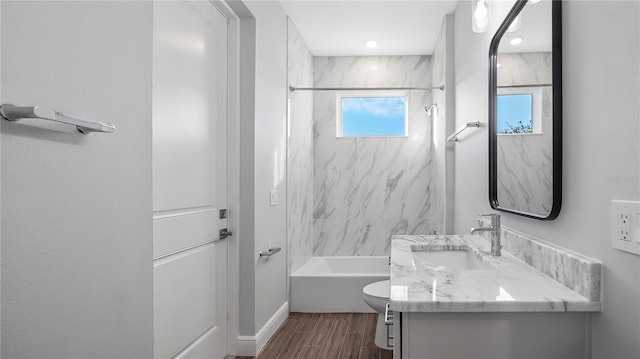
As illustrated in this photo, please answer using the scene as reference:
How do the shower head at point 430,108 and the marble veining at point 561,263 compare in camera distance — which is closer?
the marble veining at point 561,263

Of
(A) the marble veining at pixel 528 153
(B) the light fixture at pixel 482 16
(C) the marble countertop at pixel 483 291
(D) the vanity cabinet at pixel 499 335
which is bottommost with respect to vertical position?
(D) the vanity cabinet at pixel 499 335

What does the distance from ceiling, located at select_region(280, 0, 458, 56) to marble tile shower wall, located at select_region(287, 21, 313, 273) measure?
0.56 ft

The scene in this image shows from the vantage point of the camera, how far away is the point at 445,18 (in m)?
3.59

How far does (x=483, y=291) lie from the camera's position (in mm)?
1304

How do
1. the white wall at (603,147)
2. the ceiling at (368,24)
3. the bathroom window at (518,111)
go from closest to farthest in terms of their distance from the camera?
1. the white wall at (603,147)
2. the bathroom window at (518,111)
3. the ceiling at (368,24)

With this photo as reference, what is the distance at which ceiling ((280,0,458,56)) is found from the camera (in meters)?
3.41

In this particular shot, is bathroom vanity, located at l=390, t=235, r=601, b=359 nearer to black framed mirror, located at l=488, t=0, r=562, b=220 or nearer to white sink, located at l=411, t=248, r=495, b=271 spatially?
black framed mirror, located at l=488, t=0, r=562, b=220

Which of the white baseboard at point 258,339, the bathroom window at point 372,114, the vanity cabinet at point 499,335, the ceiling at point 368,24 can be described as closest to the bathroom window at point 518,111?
the vanity cabinet at point 499,335

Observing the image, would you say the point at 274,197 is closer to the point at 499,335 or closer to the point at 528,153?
the point at 528,153

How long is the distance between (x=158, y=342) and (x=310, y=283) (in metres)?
1.98

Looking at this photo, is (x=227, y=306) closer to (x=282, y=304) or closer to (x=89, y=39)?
(x=282, y=304)

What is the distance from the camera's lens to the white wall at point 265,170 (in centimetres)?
275

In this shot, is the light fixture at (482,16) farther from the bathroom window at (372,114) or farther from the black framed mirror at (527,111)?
the bathroom window at (372,114)

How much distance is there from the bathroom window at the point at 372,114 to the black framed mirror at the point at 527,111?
2.53 meters
